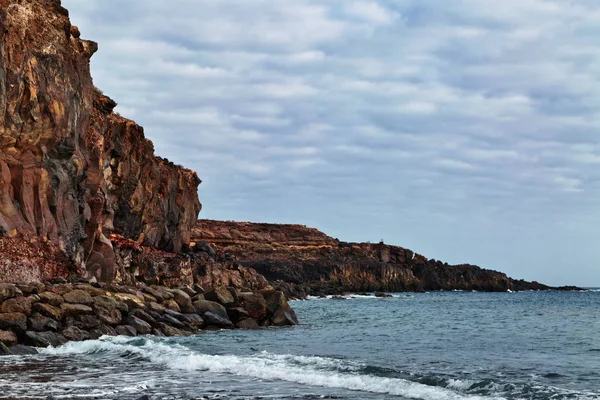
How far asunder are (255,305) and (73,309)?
1297 cm

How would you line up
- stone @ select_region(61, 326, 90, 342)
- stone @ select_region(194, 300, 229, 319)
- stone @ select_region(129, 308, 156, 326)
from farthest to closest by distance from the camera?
stone @ select_region(194, 300, 229, 319) → stone @ select_region(129, 308, 156, 326) → stone @ select_region(61, 326, 90, 342)

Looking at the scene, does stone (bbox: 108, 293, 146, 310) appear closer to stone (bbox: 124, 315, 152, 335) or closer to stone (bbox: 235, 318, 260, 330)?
stone (bbox: 124, 315, 152, 335)

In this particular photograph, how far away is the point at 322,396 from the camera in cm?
1709

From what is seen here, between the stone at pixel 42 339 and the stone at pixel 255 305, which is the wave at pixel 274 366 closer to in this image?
the stone at pixel 42 339

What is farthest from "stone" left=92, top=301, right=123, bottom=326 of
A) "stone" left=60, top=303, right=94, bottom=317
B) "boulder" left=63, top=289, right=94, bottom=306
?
"stone" left=60, top=303, right=94, bottom=317

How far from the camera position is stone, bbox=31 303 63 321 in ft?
92.2

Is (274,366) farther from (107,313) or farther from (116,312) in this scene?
(116,312)

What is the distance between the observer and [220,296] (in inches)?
1603

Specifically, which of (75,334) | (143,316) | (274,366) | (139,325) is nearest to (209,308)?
(143,316)

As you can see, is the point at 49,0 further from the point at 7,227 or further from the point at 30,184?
the point at 7,227

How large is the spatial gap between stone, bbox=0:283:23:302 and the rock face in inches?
250

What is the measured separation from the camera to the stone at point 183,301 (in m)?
38.4

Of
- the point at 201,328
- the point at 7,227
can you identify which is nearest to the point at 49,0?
the point at 7,227

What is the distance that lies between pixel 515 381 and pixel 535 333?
63.6 ft
